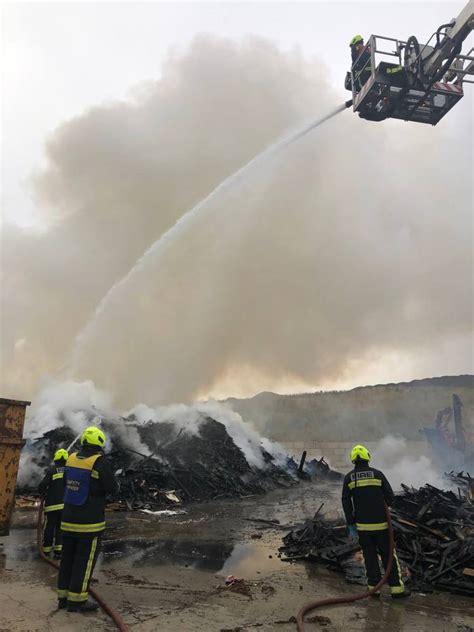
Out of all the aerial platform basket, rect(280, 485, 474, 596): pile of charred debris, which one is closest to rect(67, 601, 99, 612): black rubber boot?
rect(280, 485, 474, 596): pile of charred debris

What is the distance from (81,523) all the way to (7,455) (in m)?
1.97

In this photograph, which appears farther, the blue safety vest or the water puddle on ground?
the water puddle on ground

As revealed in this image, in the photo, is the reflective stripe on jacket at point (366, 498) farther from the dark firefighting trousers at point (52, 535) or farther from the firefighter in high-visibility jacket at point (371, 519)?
the dark firefighting trousers at point (52, 535)

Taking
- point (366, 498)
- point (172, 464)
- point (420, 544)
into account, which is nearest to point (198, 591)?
point (366, 498)

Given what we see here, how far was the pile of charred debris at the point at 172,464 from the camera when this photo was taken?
12.3 meters

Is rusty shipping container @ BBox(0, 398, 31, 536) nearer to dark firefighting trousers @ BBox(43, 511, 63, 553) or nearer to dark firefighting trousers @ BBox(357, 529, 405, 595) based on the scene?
dark firefighting trousers @ BBox(43, 511, 63, 553)

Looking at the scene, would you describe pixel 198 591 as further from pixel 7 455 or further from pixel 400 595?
pixel 7 455

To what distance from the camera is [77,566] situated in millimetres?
4332

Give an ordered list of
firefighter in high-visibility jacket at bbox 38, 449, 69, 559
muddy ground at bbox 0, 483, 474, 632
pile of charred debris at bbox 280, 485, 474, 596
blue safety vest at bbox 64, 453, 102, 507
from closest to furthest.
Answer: muddy ground at bbox 0, 483, 474, 632, blue safety vest at bbox 64, 453, 102, 507, pile of charred debris at bbox 280, 485, 474, 596, firefighter in high-visibility jacket at bbox 38, 449, 69, 559

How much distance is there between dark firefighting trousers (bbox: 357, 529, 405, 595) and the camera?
520 cm

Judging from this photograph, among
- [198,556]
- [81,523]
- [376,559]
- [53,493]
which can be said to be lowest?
[198,556]

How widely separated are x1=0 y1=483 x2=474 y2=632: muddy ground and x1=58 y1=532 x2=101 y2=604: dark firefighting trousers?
17 cm

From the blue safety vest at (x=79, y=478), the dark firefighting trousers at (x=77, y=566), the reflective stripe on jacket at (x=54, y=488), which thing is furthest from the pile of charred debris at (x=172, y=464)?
the blue safety vest at (x=79, y=478)

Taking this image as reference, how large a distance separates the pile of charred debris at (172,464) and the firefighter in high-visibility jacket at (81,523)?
703 centimetres
